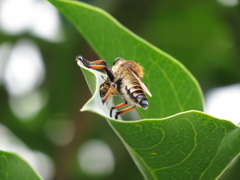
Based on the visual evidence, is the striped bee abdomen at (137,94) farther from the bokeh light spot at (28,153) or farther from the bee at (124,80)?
the bokeh light spot at (28,153)

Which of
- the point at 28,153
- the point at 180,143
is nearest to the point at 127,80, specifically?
the point at 180,143

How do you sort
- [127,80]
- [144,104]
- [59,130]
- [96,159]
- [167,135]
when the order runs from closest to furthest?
[167,135] < [144,104] < [127,80] < [59,130] < [96,159]

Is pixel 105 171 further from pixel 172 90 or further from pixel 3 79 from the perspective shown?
pixel 172 90

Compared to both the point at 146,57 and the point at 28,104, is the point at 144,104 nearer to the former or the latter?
the point at 146,57

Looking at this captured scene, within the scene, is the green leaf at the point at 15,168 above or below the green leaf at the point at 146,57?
below

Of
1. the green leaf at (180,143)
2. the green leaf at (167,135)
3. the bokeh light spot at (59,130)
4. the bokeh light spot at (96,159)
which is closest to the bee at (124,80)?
the green leaf at (167,135)
